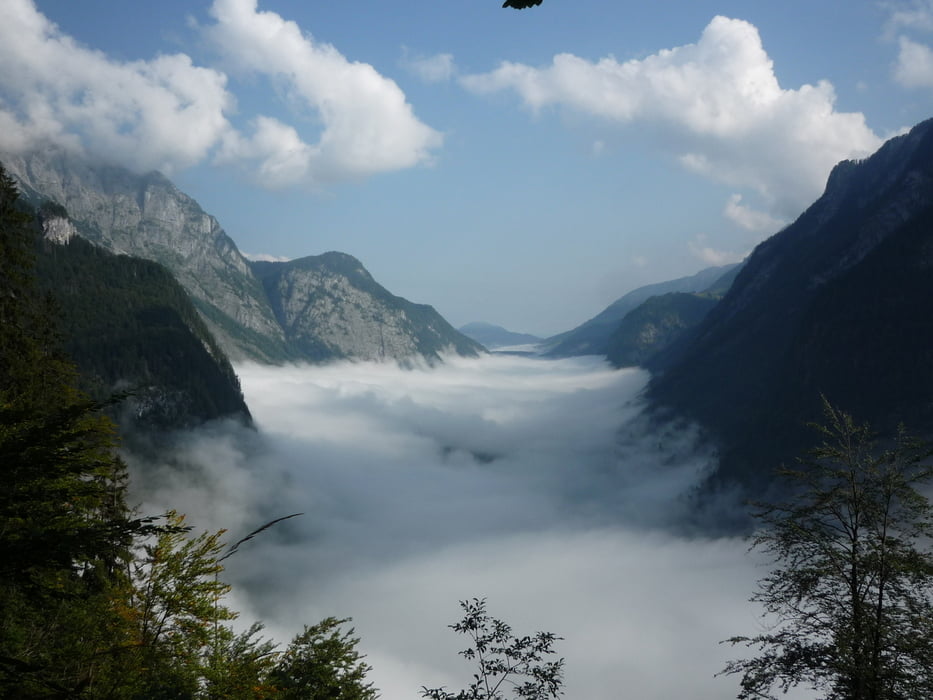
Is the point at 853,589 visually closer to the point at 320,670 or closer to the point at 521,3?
the point at 521,3

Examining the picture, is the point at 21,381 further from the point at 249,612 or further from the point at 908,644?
the point at 249,612

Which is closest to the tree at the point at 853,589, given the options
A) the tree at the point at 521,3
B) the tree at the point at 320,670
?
the tree at the point at 521,3

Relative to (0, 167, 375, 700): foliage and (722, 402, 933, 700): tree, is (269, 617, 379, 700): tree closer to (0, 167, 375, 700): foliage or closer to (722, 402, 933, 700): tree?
(0, 167, 375, 700): foliage

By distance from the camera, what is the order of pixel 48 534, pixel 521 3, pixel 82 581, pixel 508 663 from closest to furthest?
pixel 521 3
pixel 48 534
pixel 508 663
pixel 82 581

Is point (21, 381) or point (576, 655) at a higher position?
point (21, 381)

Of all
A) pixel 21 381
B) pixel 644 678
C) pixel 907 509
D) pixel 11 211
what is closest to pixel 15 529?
pixel 907 509

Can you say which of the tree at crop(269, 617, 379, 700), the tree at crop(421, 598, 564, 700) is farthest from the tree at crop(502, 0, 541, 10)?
the tree at crop(269, 617, 379, 700)

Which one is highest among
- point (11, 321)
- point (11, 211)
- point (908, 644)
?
point (11, 211)

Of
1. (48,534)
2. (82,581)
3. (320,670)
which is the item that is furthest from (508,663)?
(82,581)
